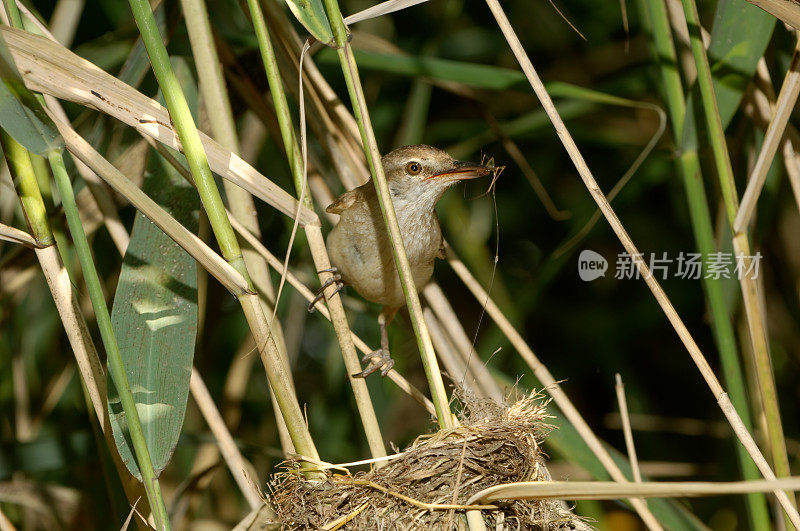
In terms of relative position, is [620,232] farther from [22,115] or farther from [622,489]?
[22,115]

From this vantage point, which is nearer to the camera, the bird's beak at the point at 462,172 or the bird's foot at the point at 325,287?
the bird's foot at the point at 325,287

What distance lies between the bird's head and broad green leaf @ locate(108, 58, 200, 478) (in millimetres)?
805

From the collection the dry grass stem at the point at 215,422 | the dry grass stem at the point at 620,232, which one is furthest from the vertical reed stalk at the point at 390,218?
the dry grass stem at the point at 215,422

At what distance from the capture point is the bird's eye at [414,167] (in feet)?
7.57

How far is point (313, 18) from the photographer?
4.50ft

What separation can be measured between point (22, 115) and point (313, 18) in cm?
54

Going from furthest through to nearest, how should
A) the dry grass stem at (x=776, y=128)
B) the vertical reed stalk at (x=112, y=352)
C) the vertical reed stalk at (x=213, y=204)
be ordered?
the dry grass stem at (x=776, y=128)
the vertical reed stalk at (x=213, y=204)
the vertical reed stalk at (x=112, y=352)

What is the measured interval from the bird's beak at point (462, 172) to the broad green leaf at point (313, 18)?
804mm

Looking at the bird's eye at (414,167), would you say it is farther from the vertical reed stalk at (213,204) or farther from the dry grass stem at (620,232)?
the vertical reed stalk at (213,204)

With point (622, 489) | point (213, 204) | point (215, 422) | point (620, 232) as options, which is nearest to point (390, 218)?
point (213, 204)

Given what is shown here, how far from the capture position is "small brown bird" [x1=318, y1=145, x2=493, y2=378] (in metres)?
2.19

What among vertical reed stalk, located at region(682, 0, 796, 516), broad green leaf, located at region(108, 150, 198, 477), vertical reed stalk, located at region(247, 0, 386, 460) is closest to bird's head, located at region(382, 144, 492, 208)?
vertical reed stalk, located at region(247, 0, 386, 460)

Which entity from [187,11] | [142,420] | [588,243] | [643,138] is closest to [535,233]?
[588,243]

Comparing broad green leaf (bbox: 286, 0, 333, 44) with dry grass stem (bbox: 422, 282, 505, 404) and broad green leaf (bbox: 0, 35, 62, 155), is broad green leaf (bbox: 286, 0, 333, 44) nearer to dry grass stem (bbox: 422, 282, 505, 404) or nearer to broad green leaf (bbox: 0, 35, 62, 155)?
broad green leaf (bbox: 0, 35, 62, 155)
